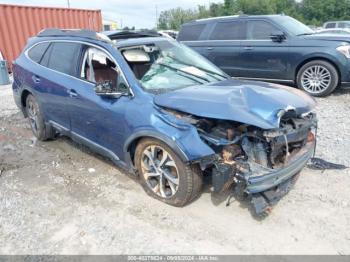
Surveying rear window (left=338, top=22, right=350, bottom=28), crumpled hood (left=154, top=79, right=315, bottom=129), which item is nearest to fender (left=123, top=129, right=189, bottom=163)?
crumpled hood (left=154, top=79, right=315, bottom=129)

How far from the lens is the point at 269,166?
117 inches

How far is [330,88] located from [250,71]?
1834 mm

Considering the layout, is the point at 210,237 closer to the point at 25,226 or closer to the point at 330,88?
the point at 25,226

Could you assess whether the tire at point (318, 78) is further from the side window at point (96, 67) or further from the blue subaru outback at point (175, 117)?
the side window at point (96, 67)

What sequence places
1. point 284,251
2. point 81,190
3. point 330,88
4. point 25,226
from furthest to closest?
point 330,88
point 81,190
point 25,226
point 284,251

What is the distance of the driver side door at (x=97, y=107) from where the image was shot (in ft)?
11.4

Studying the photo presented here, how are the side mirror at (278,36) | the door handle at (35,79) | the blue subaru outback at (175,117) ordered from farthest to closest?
the side mirror at (278,36) < the door handle at (35,79) < the blue subaru outback at (175,117)

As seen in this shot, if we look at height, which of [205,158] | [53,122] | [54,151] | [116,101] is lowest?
[54,151]

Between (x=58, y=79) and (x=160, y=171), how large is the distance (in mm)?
2020

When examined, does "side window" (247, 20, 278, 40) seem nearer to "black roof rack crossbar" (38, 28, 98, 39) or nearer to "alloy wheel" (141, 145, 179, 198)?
"black roof rack crossbar" (38, 28, 98, 39)

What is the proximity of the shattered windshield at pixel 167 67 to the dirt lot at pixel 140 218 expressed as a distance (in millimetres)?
1245

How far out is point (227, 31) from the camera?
809cm

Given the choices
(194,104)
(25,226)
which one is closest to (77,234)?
(25,226)

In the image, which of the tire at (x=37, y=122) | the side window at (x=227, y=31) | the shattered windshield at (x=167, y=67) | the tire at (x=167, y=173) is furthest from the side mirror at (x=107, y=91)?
the side window at (x=227, y=31)
